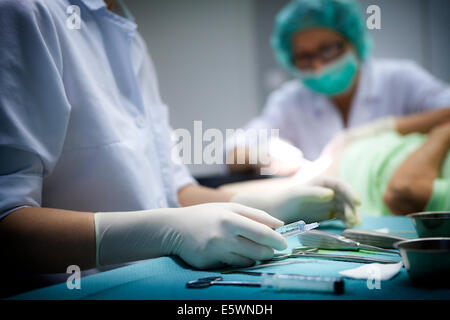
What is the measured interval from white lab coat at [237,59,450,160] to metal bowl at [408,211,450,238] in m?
1.37

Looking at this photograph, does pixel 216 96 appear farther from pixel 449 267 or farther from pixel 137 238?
pixel 449 267

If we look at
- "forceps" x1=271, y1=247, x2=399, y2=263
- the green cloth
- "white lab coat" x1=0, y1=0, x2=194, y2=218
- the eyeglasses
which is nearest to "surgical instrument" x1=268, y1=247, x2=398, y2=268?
"forceps" x1=271, y1=247, x2=399, y2=263

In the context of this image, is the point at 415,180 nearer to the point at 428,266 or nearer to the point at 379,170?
the point at 379,170

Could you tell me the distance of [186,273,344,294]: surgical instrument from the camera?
53cm

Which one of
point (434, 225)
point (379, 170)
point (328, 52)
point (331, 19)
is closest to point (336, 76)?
point (328, 52)

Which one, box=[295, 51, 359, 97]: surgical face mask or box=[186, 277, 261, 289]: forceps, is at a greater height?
box=[295, 51, 359, 97]: surgical face mask

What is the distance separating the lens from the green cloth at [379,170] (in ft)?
4.28

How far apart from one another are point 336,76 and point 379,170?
2.79 ft

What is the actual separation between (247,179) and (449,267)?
148cm

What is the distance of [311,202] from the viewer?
3.17ft

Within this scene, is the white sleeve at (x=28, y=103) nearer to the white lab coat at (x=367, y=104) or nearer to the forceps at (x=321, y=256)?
the forceps at (x=321, y=256)

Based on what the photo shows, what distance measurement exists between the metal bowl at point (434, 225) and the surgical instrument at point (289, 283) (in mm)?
350

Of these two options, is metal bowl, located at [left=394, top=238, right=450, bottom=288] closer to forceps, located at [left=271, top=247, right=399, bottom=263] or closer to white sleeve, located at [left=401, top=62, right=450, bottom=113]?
forceps, located at [left=271, top=247, right=399, bottom=263]

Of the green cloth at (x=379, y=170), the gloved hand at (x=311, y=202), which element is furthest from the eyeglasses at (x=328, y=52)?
the gloved hand at (x=311, y=202)
